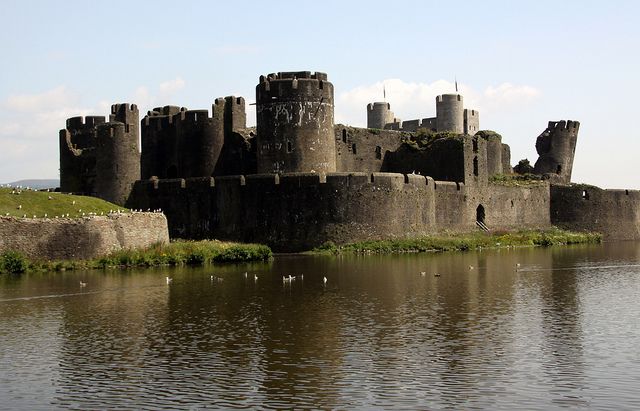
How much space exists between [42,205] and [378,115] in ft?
139

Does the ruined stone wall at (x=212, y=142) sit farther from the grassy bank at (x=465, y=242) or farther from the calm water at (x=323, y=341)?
the calm water at (x=323, y=341)

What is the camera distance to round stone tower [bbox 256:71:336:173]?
175 ft

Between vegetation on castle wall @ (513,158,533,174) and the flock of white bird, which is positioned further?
vegetation on castle wall @ (513,158,533,174)

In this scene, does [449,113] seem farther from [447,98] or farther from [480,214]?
[480,214]

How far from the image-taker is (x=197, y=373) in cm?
1861

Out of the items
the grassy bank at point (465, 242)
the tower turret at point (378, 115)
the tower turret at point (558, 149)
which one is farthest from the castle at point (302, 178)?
the tower turret at point (378, 115)

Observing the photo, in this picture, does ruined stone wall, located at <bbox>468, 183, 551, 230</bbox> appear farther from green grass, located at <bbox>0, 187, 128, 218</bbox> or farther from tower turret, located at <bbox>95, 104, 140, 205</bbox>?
green grass, located at <bbox>0, 187, 128, 218</bbox>

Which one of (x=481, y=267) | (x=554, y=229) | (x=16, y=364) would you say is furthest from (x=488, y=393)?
(x=554, y=229)

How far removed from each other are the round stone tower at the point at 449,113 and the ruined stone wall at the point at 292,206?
23.6m

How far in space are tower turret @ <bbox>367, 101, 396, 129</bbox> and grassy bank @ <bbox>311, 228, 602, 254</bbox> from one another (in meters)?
22.0

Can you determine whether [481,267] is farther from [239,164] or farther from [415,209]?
[239,164]

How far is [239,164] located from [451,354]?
37935 millimetres

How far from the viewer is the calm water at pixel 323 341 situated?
16812mm

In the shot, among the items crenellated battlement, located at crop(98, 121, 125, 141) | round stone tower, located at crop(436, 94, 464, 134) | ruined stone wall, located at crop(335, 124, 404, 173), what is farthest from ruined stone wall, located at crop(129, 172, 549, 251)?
round stone tower, located at crop(436, 94, 464, 134)
